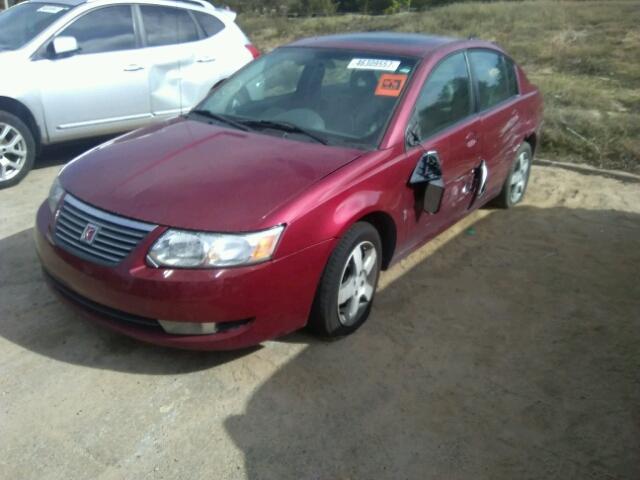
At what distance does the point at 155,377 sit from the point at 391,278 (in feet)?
5.97

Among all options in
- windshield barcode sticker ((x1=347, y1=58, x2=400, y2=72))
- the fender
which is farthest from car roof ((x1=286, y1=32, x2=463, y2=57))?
the fender

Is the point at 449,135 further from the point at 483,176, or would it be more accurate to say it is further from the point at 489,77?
the point at 489,77

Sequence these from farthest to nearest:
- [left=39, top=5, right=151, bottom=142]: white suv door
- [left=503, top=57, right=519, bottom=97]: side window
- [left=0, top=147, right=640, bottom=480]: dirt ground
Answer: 1. [left=39, top=5, right=151, bottom=142]: white suv door
2. [left=503, top=57, right=519, bottom=97]: side window
3. [left=0, top=147, right=640, bottom=480]: dirt ground

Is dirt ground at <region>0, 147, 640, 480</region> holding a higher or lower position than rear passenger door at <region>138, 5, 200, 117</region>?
lower

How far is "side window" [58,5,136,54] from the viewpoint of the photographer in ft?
20.3

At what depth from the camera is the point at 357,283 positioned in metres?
3.59

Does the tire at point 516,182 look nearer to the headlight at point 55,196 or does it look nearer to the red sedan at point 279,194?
the red sedan at point 279,194

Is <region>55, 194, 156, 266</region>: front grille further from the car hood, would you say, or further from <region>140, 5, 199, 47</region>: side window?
<region>140, 5, 199, 47</region>: side window

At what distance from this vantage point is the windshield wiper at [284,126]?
12.4 ft

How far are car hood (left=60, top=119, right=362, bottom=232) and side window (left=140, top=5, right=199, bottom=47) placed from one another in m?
3.20

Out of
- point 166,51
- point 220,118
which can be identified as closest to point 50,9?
point 166,51

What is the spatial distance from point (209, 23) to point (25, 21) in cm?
194

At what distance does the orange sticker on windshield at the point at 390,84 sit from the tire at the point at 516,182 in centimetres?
187

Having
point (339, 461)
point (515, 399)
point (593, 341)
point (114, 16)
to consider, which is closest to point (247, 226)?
point (339, 461)
